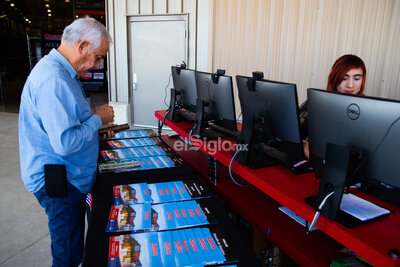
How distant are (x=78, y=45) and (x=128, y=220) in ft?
2.73

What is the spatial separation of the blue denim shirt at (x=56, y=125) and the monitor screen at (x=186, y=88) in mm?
1065

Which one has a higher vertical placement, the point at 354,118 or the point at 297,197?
the point at 354,118

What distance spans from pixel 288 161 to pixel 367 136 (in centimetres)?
55

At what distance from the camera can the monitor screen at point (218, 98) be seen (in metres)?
1.87

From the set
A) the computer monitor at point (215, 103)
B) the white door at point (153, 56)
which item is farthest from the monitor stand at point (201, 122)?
the white door at point (153, 56)

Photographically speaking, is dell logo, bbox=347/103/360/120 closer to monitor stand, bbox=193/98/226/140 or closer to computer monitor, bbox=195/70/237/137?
computer monitor, bbox=195/70/237/137

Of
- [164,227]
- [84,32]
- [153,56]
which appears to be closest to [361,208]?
[164,227]

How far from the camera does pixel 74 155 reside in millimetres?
1412

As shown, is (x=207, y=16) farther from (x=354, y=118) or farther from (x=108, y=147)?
(x=354, y=118)

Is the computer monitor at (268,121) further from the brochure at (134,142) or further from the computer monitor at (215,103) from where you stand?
the brochure at (134,142)

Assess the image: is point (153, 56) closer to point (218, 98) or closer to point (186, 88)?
point (186, 88)

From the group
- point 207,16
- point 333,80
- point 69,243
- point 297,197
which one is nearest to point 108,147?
point 69,243

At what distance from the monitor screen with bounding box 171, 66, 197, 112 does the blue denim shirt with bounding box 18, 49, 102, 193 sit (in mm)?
1065

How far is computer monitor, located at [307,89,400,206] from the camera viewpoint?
950mm
